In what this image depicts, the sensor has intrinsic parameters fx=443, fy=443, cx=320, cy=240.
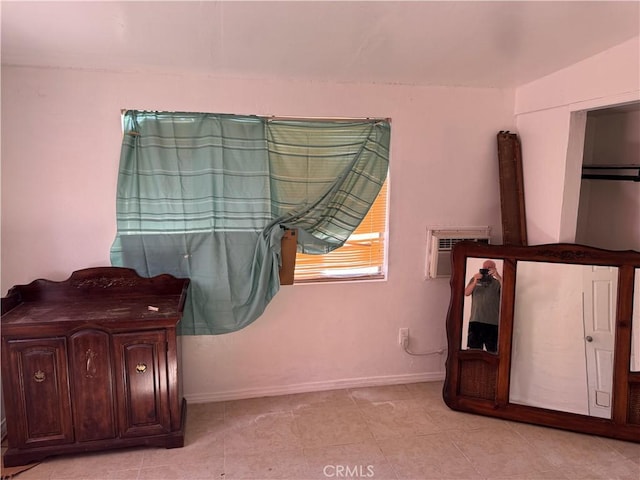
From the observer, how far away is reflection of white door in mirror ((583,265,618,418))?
258 centimetres

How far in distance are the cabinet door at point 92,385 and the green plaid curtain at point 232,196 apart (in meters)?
0.58

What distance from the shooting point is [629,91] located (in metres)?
2.30

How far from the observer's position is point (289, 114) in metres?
2.86

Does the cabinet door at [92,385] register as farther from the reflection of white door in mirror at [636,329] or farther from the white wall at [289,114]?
the reflection of white door in mirror at [636,329]

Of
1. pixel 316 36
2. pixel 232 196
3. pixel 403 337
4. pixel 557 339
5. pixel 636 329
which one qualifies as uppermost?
pixel 316 36

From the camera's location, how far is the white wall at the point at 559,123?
234 centimetres

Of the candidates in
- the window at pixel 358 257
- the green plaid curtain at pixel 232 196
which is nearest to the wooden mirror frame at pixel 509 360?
the window at pixel 358 257

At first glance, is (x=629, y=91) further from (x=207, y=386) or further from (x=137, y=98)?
(x=207, y=386)

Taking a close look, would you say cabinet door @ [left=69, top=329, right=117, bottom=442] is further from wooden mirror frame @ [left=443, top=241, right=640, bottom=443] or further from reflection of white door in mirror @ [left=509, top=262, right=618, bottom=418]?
reflection of white door in mirror @ [left=509, top=262, right=618, bottom=418]

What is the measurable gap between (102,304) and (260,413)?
1.18 metres

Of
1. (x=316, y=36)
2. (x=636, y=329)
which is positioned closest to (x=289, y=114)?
(x=316, y=36)

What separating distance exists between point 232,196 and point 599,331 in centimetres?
236

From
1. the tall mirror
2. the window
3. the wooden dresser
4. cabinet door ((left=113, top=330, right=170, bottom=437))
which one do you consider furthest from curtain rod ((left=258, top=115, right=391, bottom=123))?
cabinet door ((left=113, top=330, right=170, bottom=437))

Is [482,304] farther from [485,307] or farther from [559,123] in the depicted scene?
[559,123]
